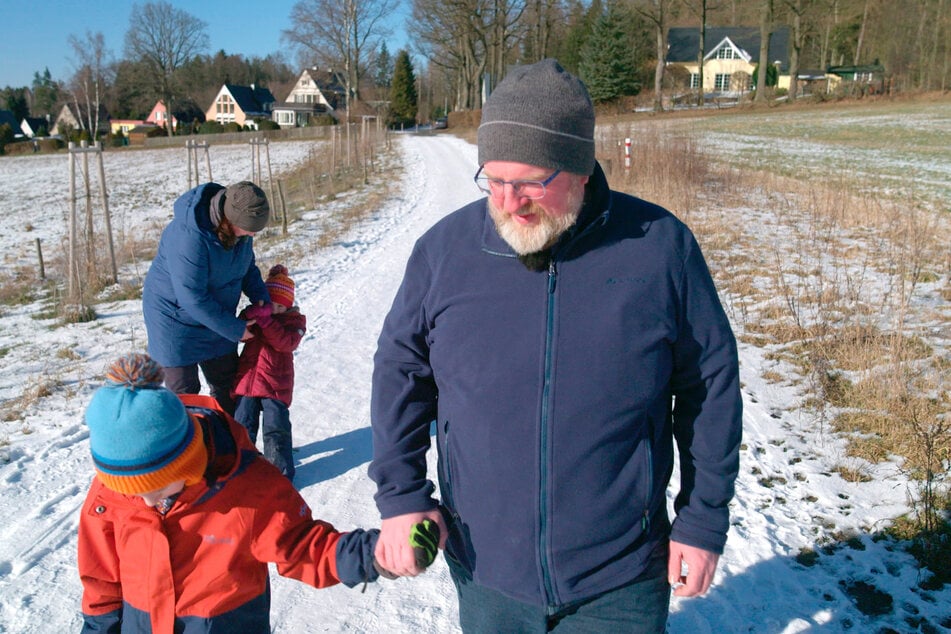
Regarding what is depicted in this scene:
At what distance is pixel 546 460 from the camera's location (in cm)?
157

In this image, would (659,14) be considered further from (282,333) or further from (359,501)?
(359,501)

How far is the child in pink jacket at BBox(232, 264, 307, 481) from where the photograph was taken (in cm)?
360

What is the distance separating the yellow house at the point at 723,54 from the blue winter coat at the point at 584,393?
6677cm

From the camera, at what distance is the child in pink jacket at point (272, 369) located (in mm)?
3602

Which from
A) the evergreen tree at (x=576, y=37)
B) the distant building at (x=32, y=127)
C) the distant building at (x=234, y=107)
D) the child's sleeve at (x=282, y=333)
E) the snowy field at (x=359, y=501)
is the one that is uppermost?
the evergreen tree at (x=576, y=37)

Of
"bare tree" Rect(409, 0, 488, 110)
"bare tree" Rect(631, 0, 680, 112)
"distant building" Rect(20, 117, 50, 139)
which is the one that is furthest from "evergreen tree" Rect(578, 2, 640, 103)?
"distant building" Rect(20, 117, 50, 139)

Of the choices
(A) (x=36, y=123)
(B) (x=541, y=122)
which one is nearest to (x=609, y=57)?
(B) (x=541, y=122)

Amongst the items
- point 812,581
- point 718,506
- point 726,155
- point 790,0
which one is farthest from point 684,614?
point 790,0

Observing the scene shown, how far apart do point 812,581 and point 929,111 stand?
39905 millimetres

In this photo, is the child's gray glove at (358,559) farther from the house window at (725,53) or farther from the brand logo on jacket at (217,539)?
the house window at (725,53)

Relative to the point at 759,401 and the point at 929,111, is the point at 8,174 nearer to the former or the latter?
the point at 759,401

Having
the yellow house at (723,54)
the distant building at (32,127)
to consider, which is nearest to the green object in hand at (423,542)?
the yellow house at (723,54)

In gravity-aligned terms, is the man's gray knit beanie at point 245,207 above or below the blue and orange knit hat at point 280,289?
above

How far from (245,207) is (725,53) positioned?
7062 centimetres
